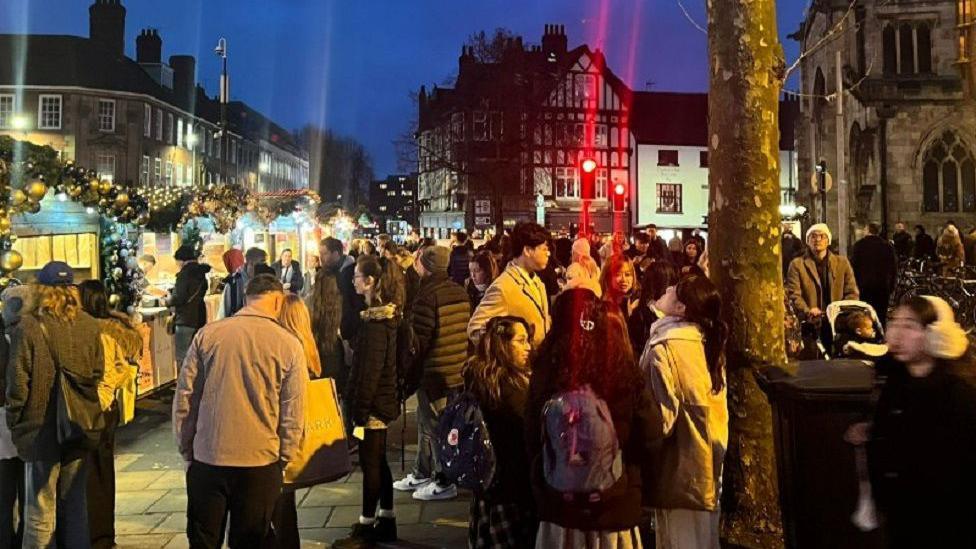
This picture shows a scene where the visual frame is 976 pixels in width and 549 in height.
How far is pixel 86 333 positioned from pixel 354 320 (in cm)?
316

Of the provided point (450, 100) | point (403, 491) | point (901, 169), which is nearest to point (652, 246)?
point (403, 491)

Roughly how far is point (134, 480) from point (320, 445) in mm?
3500

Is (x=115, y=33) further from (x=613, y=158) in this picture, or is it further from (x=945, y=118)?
(x=945, y=118)

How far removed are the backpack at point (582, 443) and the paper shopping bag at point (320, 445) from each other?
1.81 m

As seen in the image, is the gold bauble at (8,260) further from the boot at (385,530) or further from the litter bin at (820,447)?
the litter bin at (820,447)

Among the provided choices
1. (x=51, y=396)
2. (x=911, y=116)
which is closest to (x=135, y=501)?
(x=51, y=396)

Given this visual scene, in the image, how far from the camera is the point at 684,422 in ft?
13.4

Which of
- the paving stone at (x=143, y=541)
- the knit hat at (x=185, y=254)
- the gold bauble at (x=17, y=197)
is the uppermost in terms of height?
the gold bauble at (x=17, y=197)

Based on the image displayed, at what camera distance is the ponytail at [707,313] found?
4.17 metres

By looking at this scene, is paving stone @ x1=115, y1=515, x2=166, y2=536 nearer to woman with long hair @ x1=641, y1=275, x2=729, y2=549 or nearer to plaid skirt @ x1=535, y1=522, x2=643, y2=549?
plaid skirt @ x1=535, y1=522, x2=643, y2=549

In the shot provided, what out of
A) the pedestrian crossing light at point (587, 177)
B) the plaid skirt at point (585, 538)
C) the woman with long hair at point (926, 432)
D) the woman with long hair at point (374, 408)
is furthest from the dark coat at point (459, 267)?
the woman with long hair at point (926, 432)

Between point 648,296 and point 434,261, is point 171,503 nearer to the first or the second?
point 434,261

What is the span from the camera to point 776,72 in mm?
5348

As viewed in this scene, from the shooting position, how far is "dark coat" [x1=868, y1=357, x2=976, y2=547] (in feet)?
10.3
